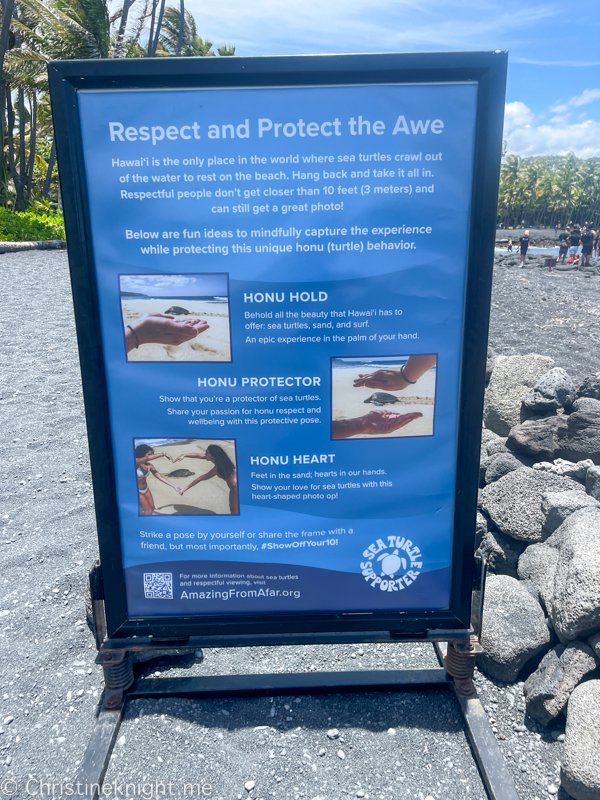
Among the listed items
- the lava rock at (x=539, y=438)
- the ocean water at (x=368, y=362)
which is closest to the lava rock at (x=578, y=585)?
the lava rock at (x=539, y=438)

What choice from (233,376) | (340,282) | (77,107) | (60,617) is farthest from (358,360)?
(60,617)

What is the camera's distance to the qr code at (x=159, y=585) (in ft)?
7.32

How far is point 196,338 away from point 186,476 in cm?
53

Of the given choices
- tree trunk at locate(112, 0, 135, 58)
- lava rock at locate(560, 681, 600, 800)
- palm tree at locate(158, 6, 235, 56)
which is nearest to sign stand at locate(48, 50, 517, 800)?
lava rock at locate(560, 681, 600, 800)

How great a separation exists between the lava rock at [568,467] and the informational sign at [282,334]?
1.63 m

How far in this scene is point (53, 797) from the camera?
206 centimetres

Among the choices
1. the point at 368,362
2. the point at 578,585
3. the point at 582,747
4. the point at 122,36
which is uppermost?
the point at 122,36

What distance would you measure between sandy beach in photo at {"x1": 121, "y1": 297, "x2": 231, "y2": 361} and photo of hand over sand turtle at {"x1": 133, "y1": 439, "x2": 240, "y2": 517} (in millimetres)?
324

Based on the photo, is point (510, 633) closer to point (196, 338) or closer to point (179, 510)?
point (179, 510)

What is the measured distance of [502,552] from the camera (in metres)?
3.14

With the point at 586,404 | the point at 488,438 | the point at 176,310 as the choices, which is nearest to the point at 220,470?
the point at 176,310

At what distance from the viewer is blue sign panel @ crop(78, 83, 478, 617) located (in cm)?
186

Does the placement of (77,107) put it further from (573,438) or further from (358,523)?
(573,438)

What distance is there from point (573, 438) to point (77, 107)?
334 cm
